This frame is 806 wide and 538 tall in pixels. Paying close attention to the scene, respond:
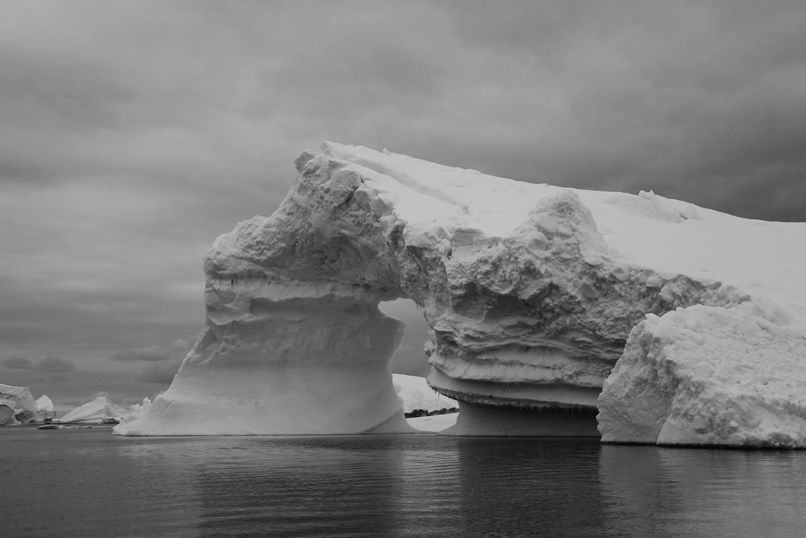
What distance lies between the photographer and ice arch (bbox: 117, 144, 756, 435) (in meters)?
23.5

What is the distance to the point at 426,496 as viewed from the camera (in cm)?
1048

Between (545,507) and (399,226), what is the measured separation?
56.8 ft

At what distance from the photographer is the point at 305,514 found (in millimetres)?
9039

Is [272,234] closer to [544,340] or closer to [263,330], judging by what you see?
[263,330]

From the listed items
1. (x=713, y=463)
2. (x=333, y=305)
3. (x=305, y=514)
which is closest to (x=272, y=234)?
(x=333, y=305)

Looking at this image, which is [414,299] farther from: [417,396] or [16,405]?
[16,405]

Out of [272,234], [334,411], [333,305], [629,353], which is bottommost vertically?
[334,411]

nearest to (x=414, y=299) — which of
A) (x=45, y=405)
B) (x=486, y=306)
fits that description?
(x=486, y=306)

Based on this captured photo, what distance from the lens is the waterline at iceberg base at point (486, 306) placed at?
1878 centimetres

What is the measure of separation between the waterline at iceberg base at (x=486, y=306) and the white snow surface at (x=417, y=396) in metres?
13.7

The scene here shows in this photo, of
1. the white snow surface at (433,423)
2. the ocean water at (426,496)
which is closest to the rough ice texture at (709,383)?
the ocean water at (426,496)

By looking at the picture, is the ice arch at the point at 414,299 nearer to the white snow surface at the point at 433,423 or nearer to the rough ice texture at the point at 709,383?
the rough ice texture at the point at 709,383

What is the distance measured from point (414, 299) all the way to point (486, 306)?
459cm

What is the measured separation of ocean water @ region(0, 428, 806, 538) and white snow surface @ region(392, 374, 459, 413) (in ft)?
103
